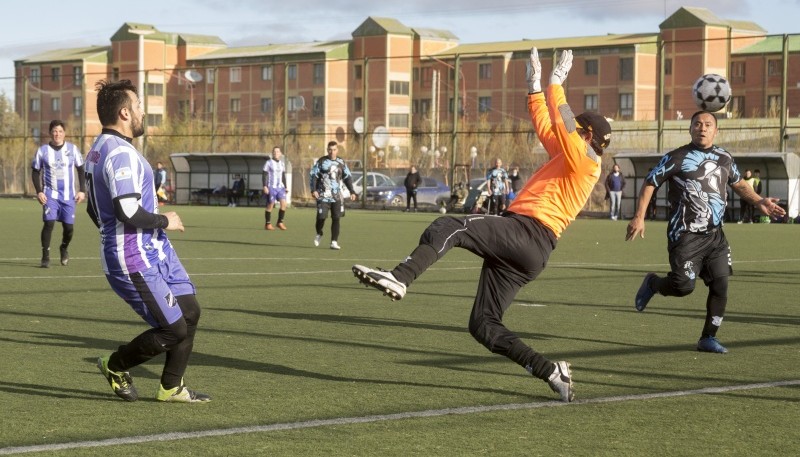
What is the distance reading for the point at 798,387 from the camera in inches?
304

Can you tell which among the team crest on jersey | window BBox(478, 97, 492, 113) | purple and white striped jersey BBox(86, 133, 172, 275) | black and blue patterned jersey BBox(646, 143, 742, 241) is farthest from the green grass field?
window BBox(478, 97, 492, 113)

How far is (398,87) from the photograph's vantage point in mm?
92812

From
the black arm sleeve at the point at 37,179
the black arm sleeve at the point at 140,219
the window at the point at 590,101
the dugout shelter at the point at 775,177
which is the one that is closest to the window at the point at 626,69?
the window at the point at 590,101

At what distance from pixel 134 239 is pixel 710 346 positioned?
4.63 m

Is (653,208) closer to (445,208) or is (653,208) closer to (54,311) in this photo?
(445,208)

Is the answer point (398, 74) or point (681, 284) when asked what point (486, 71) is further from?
point (681, 284)

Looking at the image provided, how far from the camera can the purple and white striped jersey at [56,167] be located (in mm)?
16391

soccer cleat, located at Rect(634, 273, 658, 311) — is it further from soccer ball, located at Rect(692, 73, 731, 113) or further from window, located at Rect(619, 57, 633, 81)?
window, located at Rect(619, 57, 633, 81)

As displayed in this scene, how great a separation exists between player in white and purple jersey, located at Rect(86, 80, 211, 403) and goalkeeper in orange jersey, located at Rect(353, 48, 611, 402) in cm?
148

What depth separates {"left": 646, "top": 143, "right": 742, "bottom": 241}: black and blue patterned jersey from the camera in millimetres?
9367

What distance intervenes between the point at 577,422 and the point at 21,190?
63.1 meters

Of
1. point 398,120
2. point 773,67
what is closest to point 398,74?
point 398,120

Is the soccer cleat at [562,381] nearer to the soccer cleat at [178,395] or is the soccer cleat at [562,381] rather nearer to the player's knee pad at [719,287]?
the soccer cleat at [178,395]

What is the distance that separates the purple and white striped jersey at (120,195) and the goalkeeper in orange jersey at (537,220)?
5.10 feet
